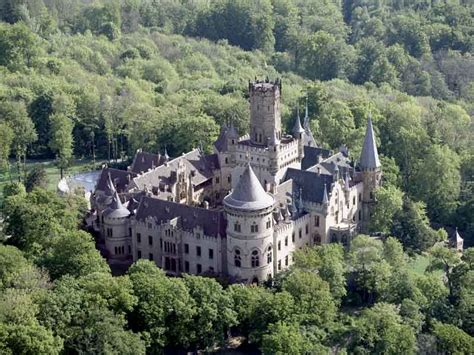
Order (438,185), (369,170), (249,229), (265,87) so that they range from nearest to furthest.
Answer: (249,229) < (265,87) < (369,170) < (438,185)

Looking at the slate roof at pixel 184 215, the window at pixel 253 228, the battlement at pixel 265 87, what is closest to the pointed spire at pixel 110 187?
the slate roof at pixel 184 215

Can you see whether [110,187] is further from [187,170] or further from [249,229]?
[249,229]

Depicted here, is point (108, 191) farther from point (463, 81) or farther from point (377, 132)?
point (463, 81)

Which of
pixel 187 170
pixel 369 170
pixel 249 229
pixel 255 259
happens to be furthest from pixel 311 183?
pixel 187 170

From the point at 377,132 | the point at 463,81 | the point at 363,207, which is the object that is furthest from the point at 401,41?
the point at 363,207

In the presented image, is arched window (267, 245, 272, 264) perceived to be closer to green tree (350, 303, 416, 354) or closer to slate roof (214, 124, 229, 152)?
green tree (350, 303, 416, 354)

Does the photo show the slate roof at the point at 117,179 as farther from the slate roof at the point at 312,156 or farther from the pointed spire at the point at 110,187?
the slate roof at the point at 312,156

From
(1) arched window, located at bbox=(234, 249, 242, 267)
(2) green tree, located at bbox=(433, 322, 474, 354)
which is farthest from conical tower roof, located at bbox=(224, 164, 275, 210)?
(2) green tree, located at bbox=(433, 322, 474, 354)
